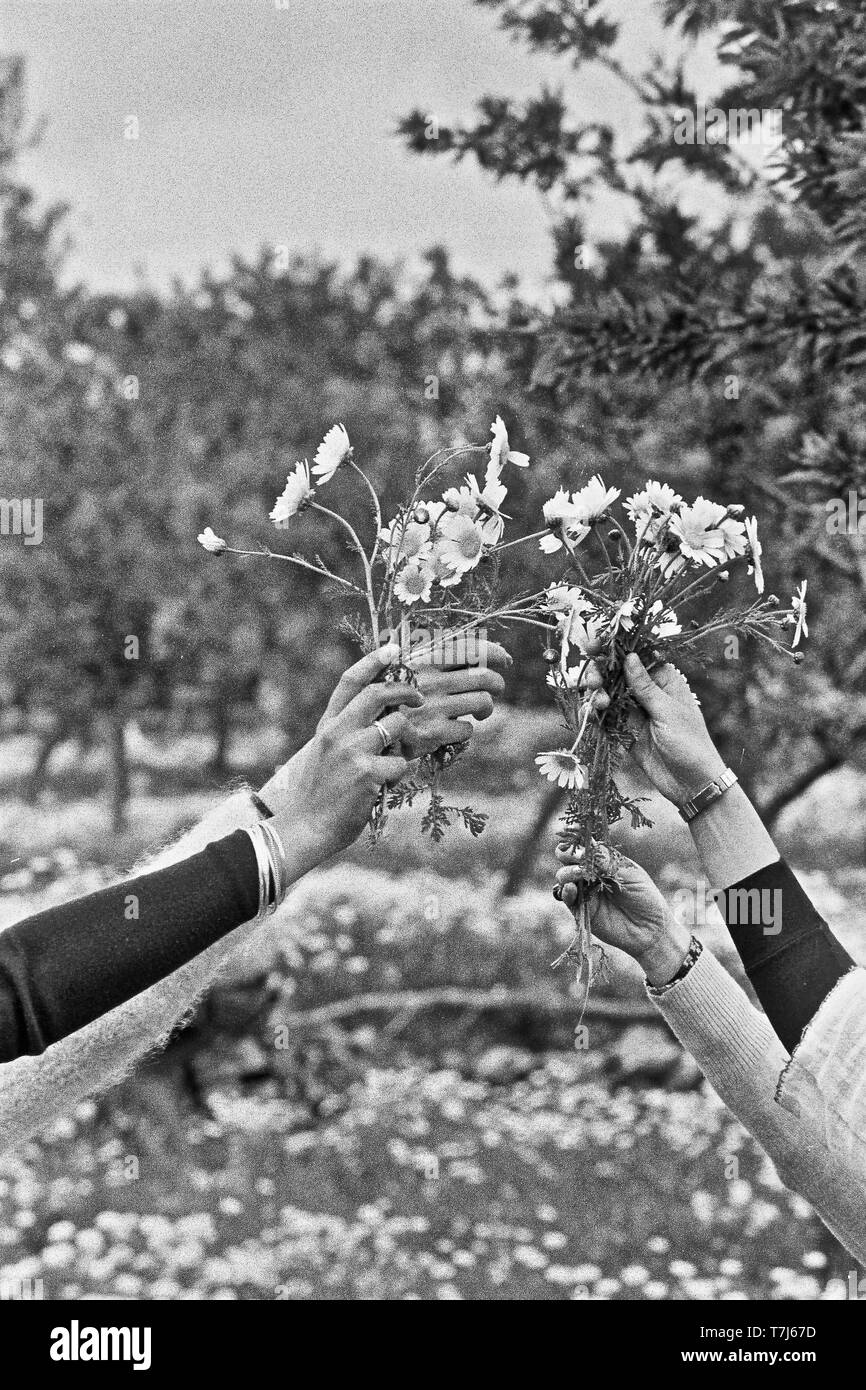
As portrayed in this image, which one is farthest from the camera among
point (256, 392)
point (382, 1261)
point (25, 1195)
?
point (256, 392)

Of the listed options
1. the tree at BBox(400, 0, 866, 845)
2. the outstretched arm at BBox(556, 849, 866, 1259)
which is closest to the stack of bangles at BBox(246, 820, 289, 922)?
the outstretched arm at BBox(556, 849, 866, 1259)

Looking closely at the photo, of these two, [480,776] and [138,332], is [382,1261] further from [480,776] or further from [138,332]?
[138,332]

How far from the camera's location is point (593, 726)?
3.69 ft

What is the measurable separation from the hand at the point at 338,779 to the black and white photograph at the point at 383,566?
1.03m

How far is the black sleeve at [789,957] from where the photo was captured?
103cm

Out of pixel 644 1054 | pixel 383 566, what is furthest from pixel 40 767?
pixel 383 566

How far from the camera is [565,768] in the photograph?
1145 millimetres

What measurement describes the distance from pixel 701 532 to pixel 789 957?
0.34 m

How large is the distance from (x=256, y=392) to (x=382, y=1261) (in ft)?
8.21

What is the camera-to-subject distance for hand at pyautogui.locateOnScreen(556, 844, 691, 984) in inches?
42.1

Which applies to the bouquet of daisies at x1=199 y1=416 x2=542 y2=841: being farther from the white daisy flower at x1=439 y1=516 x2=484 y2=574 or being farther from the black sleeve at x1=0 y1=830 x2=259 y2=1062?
the black sleeve at x1=0 y1=830 x2=259 y2=1062
